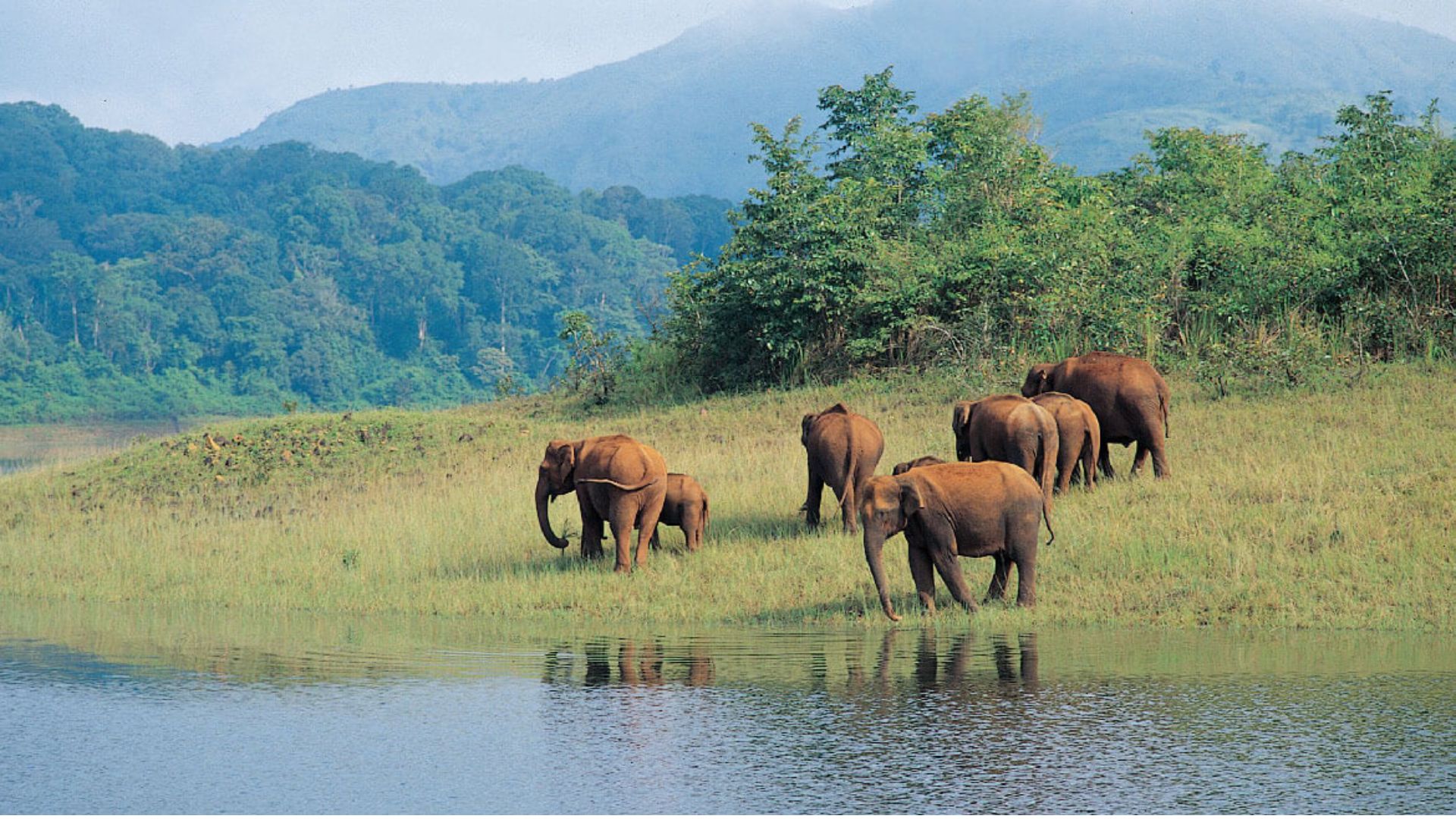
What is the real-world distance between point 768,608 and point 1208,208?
59.0 feet

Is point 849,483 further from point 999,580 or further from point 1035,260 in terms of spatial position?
point 1035,260

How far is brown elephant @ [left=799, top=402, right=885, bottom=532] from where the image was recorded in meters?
15.6

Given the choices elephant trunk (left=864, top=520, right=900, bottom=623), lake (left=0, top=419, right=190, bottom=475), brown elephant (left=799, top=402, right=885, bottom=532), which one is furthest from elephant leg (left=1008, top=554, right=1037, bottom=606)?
lake (left=0, top=419, right=190, bottom=475)

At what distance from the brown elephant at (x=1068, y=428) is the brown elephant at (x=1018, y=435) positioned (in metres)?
0.45

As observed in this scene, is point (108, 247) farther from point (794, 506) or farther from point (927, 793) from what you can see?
point (927, 793)

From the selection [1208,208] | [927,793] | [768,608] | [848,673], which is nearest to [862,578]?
[768,608]

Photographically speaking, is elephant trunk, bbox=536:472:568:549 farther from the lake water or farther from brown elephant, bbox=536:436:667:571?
the lake water

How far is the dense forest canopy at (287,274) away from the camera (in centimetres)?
7838

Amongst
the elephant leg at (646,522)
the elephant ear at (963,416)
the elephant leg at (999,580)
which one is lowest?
the elephant leg at (999,580)

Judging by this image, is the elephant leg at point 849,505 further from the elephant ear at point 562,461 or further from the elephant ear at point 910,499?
the elephant ear at point 910,499

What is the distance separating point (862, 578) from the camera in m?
13.8

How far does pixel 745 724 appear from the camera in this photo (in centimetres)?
907

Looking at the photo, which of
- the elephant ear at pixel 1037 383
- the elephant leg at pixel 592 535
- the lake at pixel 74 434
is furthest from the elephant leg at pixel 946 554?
the lake at pixel 74 434

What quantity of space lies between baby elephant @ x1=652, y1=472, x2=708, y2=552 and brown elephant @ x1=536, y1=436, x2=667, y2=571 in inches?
10.9
